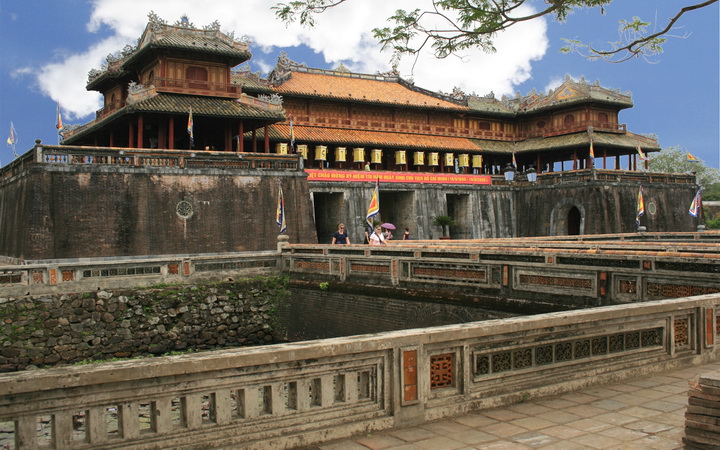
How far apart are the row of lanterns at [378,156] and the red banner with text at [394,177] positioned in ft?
5.80

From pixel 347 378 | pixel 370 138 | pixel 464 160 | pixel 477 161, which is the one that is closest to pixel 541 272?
pixel 347 378

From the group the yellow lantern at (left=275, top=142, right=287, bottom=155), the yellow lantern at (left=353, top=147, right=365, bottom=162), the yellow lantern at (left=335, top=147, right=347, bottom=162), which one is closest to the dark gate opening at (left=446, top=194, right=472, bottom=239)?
the yellow lantern at (left=353, top=147, right=365, bottom=162)

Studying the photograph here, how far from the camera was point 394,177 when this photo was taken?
1312 inches

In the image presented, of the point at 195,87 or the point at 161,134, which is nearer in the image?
the point at 161,134

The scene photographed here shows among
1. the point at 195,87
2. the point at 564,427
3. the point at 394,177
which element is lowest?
the point at 564,427

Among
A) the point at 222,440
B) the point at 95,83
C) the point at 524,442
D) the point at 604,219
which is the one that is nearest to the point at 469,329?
the point at 524,442

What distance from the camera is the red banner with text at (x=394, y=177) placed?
31125 mm

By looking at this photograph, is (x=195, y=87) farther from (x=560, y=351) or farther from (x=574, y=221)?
(x=560, y=351)

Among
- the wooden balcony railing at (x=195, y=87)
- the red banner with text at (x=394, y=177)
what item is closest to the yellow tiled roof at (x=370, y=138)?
the red banner with text at (x=394, y=177)

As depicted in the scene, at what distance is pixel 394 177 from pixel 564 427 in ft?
94.5

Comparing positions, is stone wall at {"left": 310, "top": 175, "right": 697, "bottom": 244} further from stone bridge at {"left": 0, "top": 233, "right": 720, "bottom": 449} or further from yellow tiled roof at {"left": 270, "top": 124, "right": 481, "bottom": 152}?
stone bridge at {"left": 0, "top": 233, "right": 720, "bottom": 449}

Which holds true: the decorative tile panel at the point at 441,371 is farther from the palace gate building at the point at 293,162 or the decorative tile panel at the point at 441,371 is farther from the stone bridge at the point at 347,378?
the palace gate building at the point at 293,162

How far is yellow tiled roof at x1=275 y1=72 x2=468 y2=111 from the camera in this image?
36031mm

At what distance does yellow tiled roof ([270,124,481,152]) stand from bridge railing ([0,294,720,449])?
27.8 m
